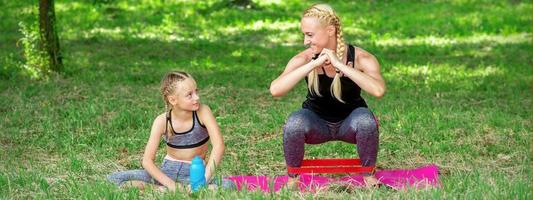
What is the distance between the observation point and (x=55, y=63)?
11805 millimetres

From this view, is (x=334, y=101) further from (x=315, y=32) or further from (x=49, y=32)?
(x=49, y=32)

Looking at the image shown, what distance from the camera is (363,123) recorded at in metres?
6.15

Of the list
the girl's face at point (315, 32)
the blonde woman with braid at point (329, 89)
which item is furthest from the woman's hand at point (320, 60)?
the girl's face at point (315, 32)

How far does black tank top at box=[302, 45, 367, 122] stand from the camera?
21.0 feet

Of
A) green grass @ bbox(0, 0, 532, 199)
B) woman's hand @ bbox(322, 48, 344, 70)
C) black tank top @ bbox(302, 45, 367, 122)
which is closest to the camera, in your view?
woman's hand @ bbox(322, 48, 344, 70)

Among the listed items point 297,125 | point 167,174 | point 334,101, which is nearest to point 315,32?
point 334,101

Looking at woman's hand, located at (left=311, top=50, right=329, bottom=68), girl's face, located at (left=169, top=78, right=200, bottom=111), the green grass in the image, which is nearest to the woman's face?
woman's hand, located at (left=311, top=50, right=329, bottom=68)

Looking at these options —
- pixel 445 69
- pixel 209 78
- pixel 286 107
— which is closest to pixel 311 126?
pixel 286 107

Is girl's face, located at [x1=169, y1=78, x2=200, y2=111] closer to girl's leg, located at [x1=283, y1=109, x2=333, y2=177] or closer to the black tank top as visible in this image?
girl's leg, located at [x1=283, y1=109, x2=333, y2=177]

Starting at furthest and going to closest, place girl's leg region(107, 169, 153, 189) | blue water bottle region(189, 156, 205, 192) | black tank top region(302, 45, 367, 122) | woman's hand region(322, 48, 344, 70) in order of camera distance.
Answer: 1. black tank top region(302, 45, 367, 122)
2. girl's leg region(107, 169, 153, 189)
3. woman's hand region(322, 48, 344, 70)
4. blue water bottle region(189, 156, 205, 192)

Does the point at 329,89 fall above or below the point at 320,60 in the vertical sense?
below

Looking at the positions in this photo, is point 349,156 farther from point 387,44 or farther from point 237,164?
point 387,44

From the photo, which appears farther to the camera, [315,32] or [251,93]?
[251,93]

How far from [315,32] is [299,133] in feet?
2.28
